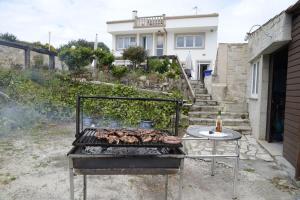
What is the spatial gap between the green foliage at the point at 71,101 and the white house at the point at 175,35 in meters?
11.6

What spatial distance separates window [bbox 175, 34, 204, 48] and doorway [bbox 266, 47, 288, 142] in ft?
51.7

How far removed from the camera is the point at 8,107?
7.45 metres

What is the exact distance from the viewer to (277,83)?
269 inches

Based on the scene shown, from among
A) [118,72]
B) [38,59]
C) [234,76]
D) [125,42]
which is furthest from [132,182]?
[125,42]

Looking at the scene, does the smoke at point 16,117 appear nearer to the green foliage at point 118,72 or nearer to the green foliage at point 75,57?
the green foliage at point 118,72

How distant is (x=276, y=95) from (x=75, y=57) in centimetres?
921

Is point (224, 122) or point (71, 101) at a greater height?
point (71, 101)

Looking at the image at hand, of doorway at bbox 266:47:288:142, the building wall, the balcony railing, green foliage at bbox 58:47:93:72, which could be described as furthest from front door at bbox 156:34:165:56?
the building wall

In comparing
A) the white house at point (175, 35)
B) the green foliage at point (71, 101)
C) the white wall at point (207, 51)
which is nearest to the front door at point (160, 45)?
the white house at point (175, 35)

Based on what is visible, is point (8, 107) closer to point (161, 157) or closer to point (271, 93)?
point (161, 157)

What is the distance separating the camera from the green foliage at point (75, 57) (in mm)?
12203

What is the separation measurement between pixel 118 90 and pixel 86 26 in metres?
22.7

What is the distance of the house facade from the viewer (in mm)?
4695

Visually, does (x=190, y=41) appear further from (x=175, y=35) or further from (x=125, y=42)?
(x=125, y=42)
